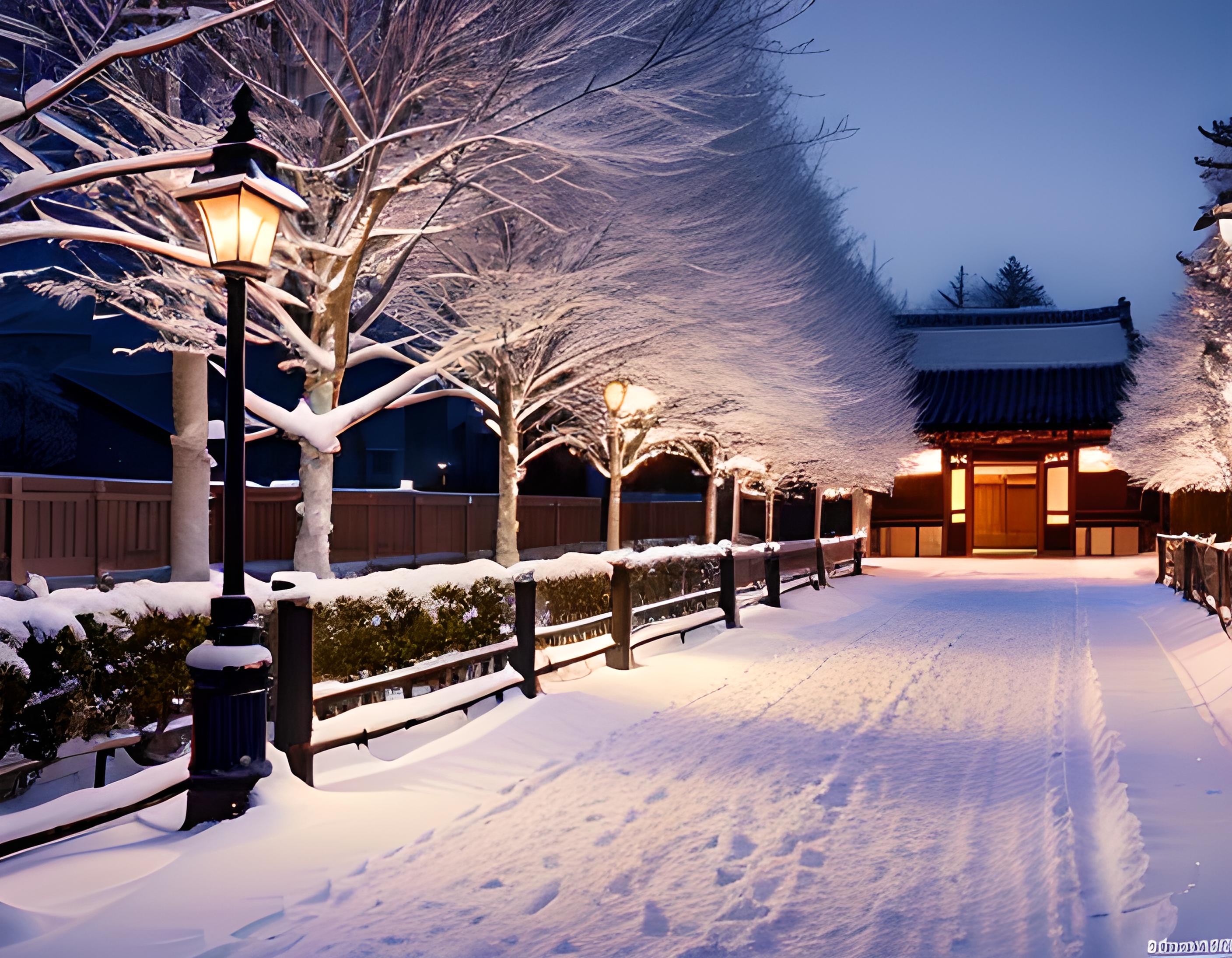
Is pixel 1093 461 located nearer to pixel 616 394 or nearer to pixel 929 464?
pixel 929 464

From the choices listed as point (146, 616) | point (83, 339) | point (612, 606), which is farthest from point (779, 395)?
point (83, 339)

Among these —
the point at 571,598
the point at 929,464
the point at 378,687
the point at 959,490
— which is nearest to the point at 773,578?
the point at 571,598

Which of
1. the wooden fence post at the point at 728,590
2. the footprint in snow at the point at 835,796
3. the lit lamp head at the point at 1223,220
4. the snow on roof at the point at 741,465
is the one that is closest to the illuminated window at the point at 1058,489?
the snow on roof at the point at 741,465

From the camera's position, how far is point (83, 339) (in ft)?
94.1

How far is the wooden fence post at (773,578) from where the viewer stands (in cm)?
1858

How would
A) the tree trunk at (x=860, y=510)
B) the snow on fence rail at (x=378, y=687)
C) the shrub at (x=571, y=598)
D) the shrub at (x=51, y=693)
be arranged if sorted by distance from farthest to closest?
the tree trunk at (x=860, y=510)
the shrub at (x=571, y=598)
the shrub at (x=51, y=693)
the snow on fence rail at (x=378, y=687)

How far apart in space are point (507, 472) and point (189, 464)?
562cm

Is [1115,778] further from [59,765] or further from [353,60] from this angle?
[353,60]

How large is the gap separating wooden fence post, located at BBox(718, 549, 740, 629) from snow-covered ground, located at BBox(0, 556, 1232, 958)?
5034mm

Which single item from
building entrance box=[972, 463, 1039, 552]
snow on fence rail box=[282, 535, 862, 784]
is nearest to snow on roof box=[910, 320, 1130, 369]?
building entrance box=[972, 463, 1039, 552]

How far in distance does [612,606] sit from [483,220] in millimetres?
6586

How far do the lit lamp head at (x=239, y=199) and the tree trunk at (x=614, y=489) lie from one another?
13032mm

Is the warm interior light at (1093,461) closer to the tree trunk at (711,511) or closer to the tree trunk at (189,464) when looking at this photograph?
the tree trunk at (711,511)

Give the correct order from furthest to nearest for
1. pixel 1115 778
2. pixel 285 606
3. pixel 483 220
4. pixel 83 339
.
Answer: pixel 83 339 → pixel 483 220 → pixel 1115 778 → pixel 285 606
